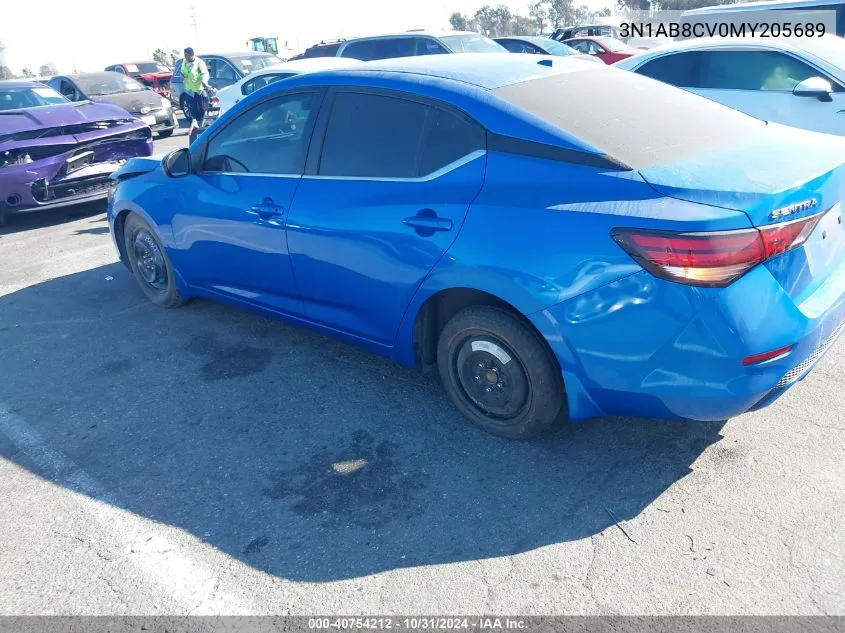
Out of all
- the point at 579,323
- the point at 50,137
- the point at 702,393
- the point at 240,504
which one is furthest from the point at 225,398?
the point at 50,137

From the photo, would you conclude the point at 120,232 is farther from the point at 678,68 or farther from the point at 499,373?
the point at 678,68

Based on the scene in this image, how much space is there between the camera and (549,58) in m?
3.87

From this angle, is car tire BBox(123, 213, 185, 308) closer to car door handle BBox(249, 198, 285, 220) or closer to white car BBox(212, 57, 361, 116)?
car door handle BBox(249, 198, 285, 220)

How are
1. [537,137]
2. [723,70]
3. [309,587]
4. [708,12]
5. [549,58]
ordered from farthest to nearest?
1. [708,12]
2. [723,70]
3. [549,58]
4. [537,137]
5. [309,587]

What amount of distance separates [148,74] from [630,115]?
85.0 feet

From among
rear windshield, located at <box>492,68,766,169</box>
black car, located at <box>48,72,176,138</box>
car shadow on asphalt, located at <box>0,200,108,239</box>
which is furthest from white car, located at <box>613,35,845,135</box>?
black car, located at <box>48,72,176,138</box>

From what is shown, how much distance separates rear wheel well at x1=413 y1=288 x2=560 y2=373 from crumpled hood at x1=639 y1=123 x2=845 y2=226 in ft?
2.80

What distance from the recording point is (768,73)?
21.9ft

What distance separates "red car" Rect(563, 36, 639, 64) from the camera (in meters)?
19.4

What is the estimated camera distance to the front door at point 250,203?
3.97 m

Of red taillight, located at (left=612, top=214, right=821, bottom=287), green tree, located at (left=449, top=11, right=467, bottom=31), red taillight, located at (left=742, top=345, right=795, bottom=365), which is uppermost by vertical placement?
red taillight, located at (left=612, top=214, right=821, bottom=287)

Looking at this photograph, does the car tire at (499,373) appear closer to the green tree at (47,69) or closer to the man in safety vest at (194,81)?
the man in safety vest at (194,81)

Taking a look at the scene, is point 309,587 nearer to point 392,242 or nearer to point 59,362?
point 392,242

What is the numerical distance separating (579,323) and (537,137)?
828 millimetres
